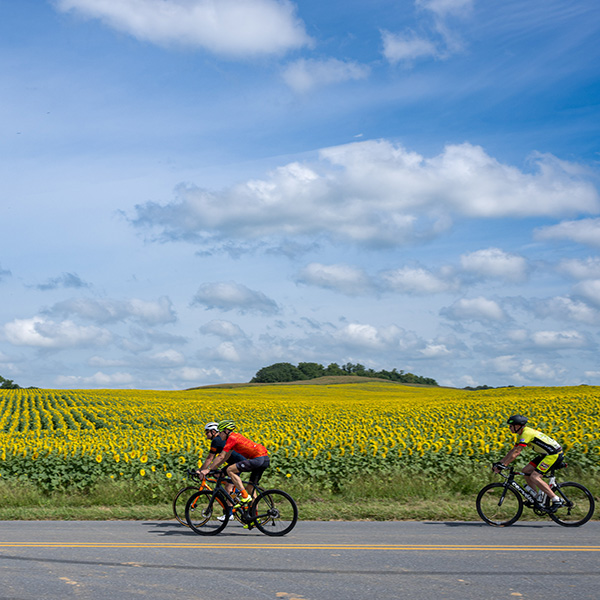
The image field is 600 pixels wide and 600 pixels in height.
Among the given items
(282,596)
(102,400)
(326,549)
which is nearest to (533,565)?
(326,549)

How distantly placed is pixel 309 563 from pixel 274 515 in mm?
2313

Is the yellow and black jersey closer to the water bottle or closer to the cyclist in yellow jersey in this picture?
the cyclist in yellow jersey

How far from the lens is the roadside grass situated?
1331 centimetres

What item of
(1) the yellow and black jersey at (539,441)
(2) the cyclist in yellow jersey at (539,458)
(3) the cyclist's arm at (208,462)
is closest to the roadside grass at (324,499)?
(2) the cyclist in yellow jersey at (539,458)

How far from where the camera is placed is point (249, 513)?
11.2m

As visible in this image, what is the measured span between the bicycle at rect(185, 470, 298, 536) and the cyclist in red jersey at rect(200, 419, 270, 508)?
15 centimetres

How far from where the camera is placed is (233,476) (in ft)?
36.6

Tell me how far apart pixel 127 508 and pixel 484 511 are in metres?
7.22

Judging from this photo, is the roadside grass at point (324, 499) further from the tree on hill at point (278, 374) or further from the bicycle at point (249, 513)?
the tree on hill at point (278, 374)

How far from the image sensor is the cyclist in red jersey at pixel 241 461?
36.7 ft

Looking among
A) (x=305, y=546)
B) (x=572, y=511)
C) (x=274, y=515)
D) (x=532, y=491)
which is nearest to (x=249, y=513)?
(x=274, y=515)

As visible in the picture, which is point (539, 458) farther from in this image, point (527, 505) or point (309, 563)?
point (309, 563)

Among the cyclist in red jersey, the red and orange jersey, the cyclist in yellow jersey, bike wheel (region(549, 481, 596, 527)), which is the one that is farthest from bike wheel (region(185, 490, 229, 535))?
bike wheel (region(549, 481, 596, 527))

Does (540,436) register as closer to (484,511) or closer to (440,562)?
(484,511)
